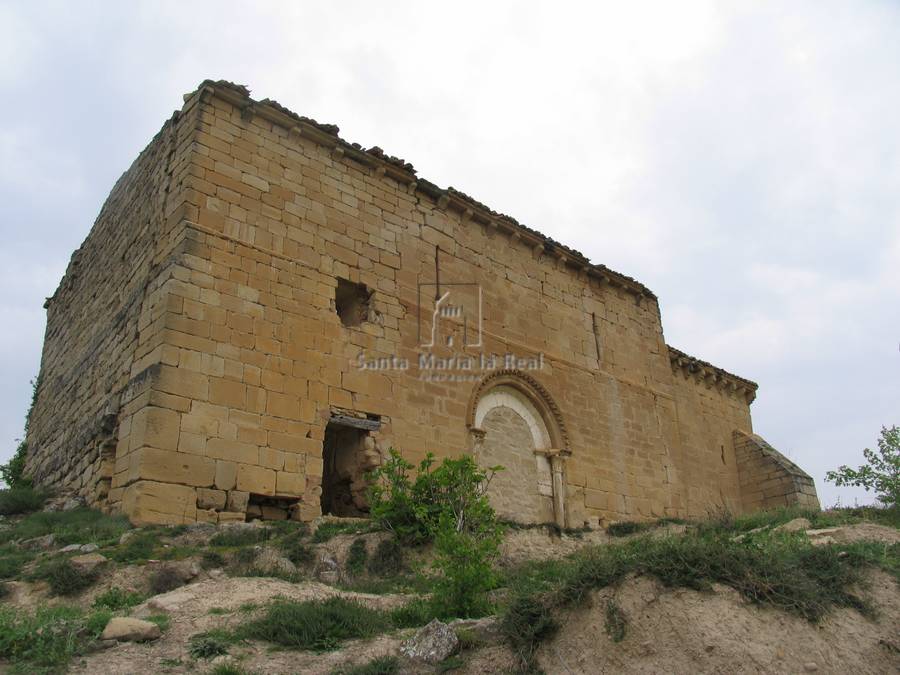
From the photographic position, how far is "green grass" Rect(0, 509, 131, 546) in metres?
8.33

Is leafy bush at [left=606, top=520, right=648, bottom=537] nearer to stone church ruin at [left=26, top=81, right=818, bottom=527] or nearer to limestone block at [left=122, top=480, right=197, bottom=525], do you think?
Answer: stone church ruin at [left=26, top=81, right=818, bottom=527]

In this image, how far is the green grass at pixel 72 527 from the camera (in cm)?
833

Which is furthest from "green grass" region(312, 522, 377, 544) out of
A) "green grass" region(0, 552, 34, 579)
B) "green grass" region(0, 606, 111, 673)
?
"green grass" region(0, 606, 111, 673)

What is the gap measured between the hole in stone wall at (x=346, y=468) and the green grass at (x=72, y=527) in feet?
10.6

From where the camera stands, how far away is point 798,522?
8.37 metres

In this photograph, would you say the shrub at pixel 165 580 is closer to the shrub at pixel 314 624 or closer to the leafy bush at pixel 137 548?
the leafy bush at pixel 137 548

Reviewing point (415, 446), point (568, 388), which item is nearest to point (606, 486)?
point (568, 388)

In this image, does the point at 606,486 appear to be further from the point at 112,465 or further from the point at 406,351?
the point at 112,465

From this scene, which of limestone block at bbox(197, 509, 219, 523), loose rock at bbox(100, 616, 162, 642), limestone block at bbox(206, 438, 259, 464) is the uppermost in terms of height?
limestone block at bbox(206, 438, 259, 464)

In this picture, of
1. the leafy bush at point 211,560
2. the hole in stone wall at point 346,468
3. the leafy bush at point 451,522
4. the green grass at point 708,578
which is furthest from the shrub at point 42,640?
the hole in stone wall at point 346,468

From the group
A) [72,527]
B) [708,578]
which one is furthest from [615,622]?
[72,527]

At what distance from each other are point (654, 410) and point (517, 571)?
29.2 ft

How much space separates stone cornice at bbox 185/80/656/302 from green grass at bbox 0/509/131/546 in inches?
234

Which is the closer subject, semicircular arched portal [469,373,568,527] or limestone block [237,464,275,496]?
limestone block [237,464,275,496]
